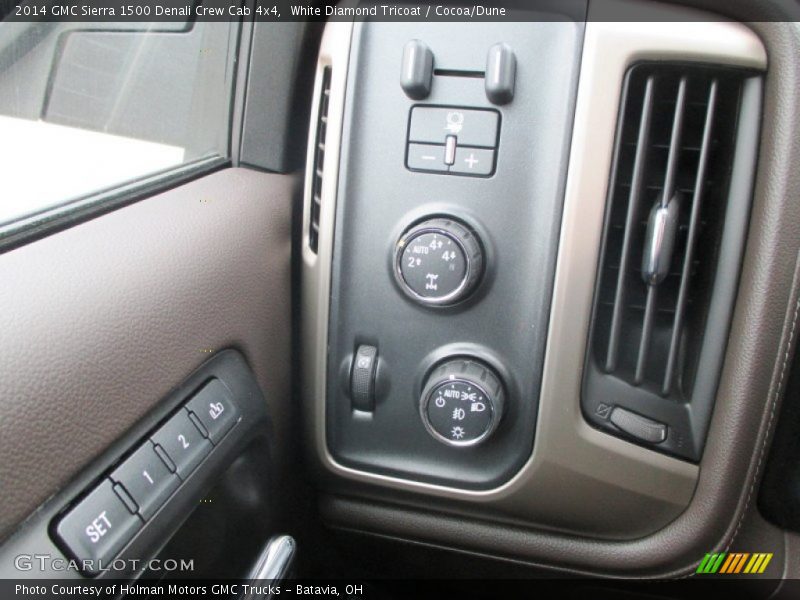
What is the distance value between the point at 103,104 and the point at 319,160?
25 centimetres

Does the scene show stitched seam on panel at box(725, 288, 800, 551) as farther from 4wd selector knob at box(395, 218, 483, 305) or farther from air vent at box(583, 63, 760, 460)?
4wd selector knob at box(395, 218, 483, 305)

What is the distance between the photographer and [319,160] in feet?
2.75

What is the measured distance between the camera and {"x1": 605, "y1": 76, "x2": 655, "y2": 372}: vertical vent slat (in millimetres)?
727

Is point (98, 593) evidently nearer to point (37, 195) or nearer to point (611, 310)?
point (37, 195)

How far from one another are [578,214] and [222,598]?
0.57 meters

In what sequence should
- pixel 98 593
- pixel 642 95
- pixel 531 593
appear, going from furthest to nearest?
pixel 531 593, pixel 642 95, pixel 98 593

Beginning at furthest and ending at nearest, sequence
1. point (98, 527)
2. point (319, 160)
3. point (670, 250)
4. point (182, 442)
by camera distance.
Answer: point (319, 160), point (670, 250), point (182, 442), point (98, 527)

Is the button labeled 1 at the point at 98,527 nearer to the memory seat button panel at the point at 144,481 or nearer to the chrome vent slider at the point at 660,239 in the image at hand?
the memory seat button panel at the point at 144,481

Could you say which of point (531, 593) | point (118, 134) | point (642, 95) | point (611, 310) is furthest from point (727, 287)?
point (118, 134)

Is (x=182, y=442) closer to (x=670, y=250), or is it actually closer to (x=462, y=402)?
(x=462, y=402)

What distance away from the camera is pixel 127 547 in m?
0.55

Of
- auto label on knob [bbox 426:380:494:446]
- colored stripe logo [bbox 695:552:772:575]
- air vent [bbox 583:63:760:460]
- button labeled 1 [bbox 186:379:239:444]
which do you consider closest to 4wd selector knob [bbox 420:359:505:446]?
auto label on knob [bbox 426:380:494:446]

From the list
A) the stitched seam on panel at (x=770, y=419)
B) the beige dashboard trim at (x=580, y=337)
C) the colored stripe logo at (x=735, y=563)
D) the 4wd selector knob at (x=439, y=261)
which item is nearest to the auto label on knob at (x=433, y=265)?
the 4wd selector knob at (x=439, y=261)

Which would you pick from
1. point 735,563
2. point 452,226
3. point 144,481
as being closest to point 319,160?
point 452,226
